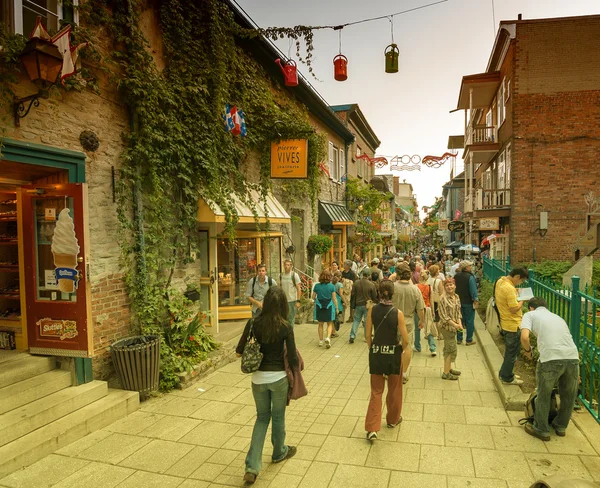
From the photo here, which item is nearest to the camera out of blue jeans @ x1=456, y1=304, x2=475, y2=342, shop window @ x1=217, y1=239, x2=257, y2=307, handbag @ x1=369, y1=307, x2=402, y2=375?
handbag @ x1=369, y1=307, x2=402, y2=375

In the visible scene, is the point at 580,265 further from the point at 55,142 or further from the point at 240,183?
the point at 55,142

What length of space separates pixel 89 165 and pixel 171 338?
9.61ft

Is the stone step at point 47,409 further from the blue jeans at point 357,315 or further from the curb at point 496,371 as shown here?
the curb at point 496,371

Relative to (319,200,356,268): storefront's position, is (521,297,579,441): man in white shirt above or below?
below

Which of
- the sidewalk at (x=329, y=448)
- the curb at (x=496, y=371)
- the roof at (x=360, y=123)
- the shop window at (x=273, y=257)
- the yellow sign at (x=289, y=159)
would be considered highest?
the roof at (x=360, y=123)

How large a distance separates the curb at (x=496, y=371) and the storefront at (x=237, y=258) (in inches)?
205

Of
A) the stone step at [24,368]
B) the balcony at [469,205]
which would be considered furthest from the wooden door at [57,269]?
the balcony at [469,205]

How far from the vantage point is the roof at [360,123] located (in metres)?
20.1

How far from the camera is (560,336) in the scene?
175 inches

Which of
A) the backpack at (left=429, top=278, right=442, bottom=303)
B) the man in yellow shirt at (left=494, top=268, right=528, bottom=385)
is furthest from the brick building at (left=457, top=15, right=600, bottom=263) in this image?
the man in yellow shirt at (left=494, top=268, right=528, bottom=385)

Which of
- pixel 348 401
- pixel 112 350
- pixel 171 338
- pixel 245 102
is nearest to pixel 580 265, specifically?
pixel 348 401

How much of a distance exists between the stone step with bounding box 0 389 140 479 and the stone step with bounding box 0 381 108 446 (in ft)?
0.26

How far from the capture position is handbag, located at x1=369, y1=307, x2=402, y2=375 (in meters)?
4.55

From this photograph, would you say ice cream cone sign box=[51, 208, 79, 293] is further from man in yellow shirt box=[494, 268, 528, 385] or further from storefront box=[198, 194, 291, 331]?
man in yellow shirt box=[494, 268, 528, 385]
